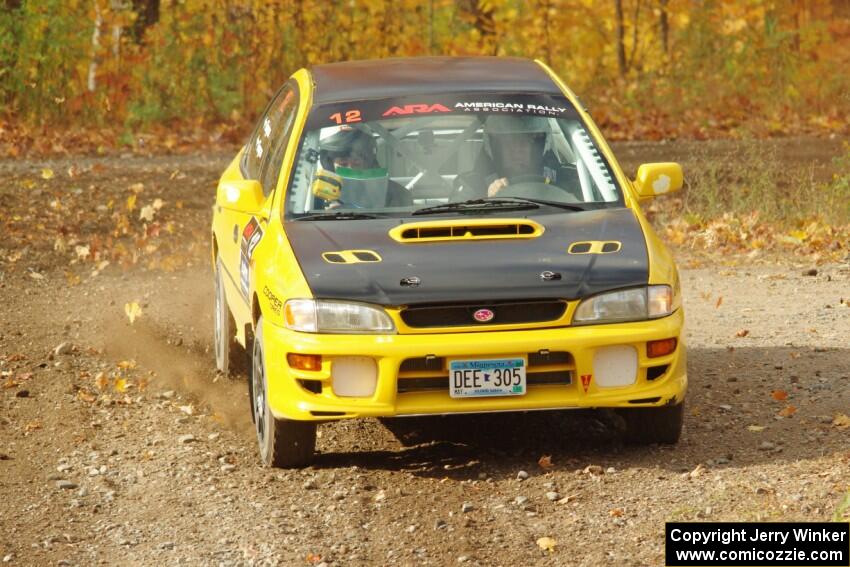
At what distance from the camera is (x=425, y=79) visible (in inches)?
315

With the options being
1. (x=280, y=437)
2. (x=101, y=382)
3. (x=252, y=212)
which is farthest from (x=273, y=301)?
(x=101, y=382)

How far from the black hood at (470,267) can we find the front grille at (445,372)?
0.25 meters

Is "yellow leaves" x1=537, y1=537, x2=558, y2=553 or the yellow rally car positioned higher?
the yellow rally car

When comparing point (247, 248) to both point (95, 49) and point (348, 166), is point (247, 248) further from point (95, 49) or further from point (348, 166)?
point (95, 49)

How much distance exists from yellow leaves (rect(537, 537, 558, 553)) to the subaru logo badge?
1084 mm

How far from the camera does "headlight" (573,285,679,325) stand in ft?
21.6

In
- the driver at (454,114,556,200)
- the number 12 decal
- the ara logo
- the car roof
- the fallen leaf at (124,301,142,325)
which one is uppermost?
the car roof

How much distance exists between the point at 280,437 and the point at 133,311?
4.37m

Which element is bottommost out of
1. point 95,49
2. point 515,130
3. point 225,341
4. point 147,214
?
point 147,214

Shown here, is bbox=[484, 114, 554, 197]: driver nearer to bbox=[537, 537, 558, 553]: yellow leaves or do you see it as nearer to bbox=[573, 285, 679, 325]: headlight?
bbox=[573, 285, 679, 325]: headlight

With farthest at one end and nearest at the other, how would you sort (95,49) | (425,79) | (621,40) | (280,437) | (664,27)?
(664,27) → (621,40) → (95,49) → (425,79) → (280,437)

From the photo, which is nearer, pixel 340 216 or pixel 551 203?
pixel 340 216

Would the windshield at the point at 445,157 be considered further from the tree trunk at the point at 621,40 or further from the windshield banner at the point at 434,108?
the tree trunk at the point at 621,40

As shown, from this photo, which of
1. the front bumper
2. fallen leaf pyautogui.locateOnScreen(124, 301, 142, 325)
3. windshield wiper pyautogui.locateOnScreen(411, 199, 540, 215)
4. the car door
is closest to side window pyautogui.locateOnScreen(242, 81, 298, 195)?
the car door
